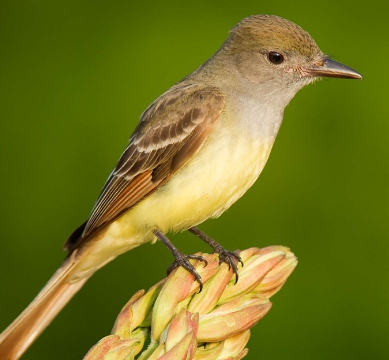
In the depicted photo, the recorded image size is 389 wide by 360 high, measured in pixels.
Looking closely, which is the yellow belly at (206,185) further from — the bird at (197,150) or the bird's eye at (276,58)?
the bird's eye at (276,58)

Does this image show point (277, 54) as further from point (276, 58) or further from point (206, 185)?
point (206, 185)

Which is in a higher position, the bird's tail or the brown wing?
the brown wing

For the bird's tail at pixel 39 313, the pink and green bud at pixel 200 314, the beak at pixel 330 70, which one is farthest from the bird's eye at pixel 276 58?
the pink and green bud at pixel 200 314

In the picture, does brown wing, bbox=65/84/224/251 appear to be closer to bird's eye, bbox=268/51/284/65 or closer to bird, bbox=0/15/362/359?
bird, bbox=0/15/362/359

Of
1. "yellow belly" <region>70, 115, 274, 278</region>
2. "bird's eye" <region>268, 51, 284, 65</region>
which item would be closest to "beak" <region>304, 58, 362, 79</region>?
"bird's eye" <region>268, 51, 284, 65</region>

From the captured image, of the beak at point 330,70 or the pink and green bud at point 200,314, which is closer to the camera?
the pink and green bud at point 200,314

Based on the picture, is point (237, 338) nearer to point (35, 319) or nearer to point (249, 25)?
point (35, 319)

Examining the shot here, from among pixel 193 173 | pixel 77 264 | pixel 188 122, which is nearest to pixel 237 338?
pixel 193 173

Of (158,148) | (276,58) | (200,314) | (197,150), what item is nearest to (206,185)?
(197,150)
